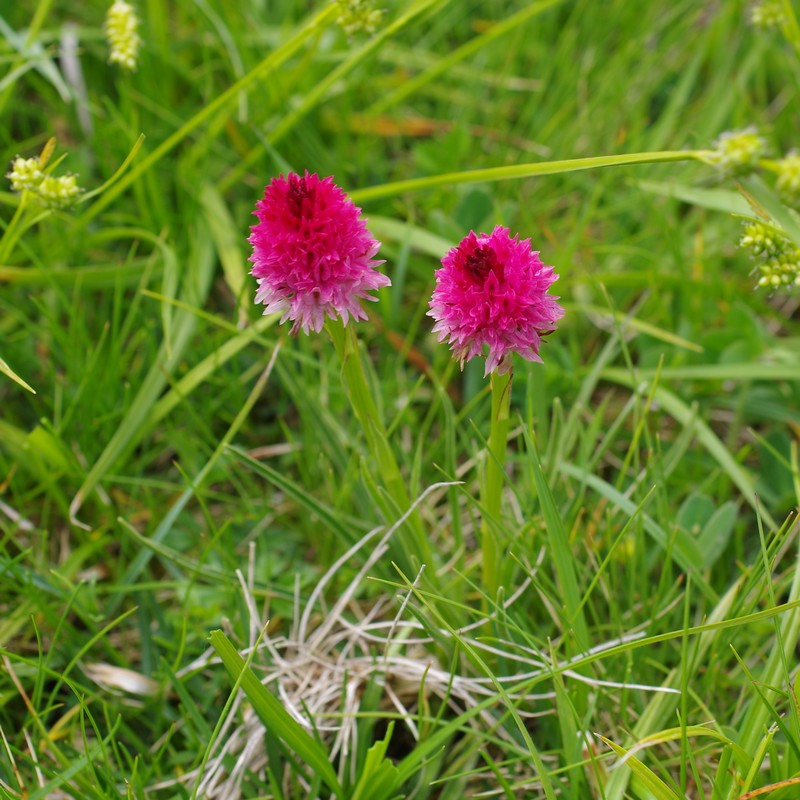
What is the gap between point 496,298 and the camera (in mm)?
1319

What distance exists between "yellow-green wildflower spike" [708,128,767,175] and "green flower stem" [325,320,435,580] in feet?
2.26

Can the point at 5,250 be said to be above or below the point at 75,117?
below

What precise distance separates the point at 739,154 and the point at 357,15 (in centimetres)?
101

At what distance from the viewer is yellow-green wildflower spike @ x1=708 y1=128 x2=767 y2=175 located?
4.55 feet

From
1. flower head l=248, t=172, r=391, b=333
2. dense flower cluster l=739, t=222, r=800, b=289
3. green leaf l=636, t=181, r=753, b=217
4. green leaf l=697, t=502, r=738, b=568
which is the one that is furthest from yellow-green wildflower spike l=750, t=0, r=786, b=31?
flower head l=248, t=172, r=391, b=333

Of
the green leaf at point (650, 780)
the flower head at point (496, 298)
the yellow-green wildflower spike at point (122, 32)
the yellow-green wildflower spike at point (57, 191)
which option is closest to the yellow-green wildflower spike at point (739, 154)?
the flower head at point (496, 298)

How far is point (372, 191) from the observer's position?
7.56 ft

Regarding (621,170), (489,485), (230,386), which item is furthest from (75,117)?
(489,485)

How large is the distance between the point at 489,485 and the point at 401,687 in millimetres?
652

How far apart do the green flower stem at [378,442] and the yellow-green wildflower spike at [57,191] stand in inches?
30.5

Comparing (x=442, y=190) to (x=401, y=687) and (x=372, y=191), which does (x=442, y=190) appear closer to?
(x=372, y=191)

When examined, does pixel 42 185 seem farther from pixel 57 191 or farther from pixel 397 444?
pixel 397 444

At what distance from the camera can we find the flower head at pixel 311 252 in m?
1.35

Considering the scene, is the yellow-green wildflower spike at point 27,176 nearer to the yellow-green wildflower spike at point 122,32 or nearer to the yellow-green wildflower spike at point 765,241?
the yellow-green wildflower spike at point 122,32
